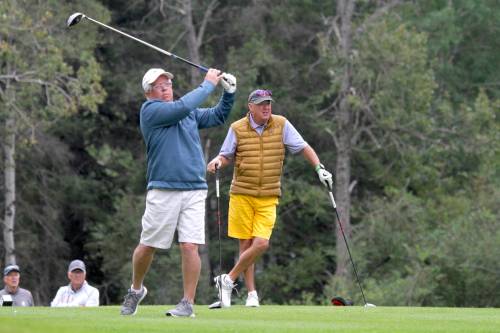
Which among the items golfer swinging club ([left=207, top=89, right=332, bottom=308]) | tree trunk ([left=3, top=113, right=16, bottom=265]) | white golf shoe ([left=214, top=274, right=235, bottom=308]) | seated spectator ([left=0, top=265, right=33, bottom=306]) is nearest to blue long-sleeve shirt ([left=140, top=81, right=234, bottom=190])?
golfer swinging club ([left=207, top=89, right=332, bottom=308])

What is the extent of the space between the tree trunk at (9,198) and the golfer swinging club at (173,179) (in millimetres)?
23012

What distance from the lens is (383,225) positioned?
36.9m

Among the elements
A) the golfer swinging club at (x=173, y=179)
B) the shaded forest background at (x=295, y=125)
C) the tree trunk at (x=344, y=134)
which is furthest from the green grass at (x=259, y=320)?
the tree trunk at (x=344, y=134)

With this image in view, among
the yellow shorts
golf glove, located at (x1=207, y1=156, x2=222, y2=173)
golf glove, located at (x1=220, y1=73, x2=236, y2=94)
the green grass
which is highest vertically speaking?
golf glove, located at (x1=220, y1=73, x2=236, y2=94)

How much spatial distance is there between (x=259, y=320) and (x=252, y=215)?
2.63 metres

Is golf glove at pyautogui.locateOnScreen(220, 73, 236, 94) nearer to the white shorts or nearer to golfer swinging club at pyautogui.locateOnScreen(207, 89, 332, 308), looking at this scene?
the white shorts

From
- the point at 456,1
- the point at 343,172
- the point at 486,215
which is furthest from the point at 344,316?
the point at 456,1

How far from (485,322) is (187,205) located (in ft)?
8.28

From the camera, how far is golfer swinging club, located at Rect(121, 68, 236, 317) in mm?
13055

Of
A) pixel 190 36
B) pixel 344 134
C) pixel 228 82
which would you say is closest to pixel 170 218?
pixel 228 82

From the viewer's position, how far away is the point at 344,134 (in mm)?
39219

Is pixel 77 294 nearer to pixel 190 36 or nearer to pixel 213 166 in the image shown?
pixel 213 166

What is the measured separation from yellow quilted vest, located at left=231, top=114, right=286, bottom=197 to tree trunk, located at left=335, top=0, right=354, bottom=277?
22110 mm

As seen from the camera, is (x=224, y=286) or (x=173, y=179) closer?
(x=173, y=179)
